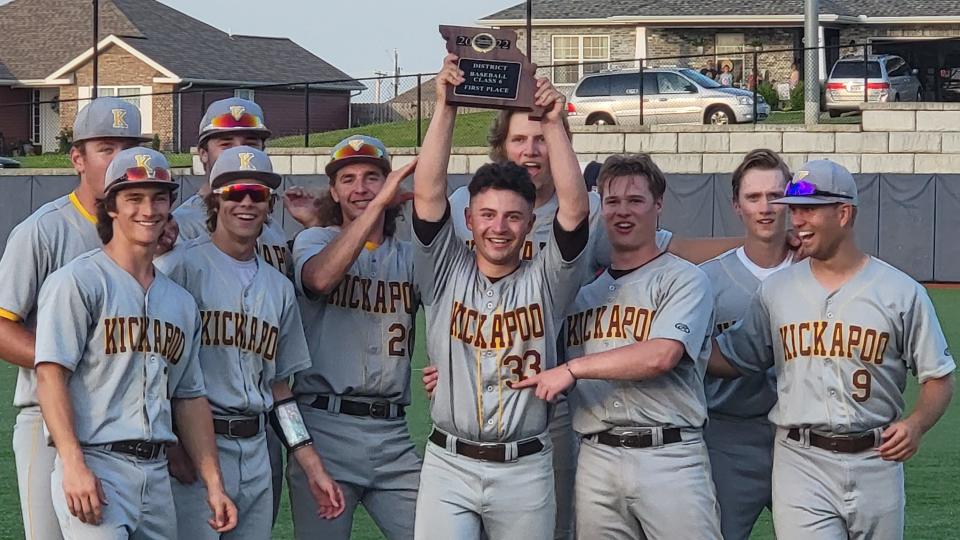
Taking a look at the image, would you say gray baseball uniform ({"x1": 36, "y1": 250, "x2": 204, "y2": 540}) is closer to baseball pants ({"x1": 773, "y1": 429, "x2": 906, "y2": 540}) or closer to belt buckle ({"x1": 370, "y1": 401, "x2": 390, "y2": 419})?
belt buckle ({"x1": 370, "y1": 401, "x2": 390, "y2": 419})

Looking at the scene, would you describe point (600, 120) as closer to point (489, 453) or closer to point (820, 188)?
point (820, 188)

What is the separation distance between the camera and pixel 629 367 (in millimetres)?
4852

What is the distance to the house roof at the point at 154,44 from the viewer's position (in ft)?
149

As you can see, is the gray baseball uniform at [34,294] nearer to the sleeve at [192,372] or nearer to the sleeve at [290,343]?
the sleeve at [192,372]

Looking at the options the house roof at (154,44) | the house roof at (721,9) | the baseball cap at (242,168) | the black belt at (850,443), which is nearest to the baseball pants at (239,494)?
the baseball cap at (242,168)

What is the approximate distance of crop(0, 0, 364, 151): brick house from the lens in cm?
4034

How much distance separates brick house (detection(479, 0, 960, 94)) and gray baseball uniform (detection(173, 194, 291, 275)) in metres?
33.2

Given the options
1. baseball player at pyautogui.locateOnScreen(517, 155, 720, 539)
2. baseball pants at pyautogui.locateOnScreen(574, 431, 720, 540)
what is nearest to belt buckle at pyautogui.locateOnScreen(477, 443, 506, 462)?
baseball player at pyautogui.locateOnScreen(517, 155, 720, 539)

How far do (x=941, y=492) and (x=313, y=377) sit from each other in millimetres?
4306

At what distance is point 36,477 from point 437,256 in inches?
61.9

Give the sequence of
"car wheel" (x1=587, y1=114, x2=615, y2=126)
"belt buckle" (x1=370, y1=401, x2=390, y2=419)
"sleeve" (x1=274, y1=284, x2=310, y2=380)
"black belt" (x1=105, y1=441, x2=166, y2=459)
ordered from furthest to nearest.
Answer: "car wheel" (x1=587, y1=114, x2=615, y2=126)
"belt buckle" (x1=370, y1=401, x2=390, y2=419)
"sleeve" (x1=274, y1=284, x2=310, y2=380)
"black belt" (x1=105, y1=441, x2=166, y2=459)

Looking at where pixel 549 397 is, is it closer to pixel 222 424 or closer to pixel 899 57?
pixel 222 424

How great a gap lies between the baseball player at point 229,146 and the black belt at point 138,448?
1070 mm

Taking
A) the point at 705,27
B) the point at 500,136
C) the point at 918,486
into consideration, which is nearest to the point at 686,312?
the point at 500,136
